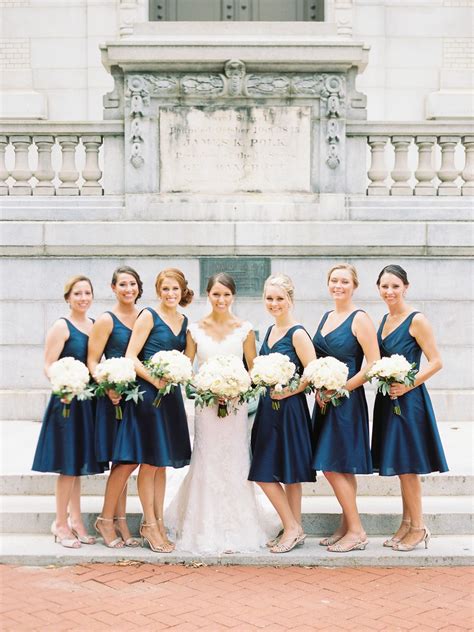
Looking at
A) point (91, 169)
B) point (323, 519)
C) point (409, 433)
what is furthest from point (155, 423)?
point (91, 169)

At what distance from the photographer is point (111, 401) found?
6.36 metres

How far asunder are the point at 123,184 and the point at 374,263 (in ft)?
10.3

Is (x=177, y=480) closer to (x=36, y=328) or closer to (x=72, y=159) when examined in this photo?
(x=36, y=328)

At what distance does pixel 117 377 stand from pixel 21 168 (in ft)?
17.1

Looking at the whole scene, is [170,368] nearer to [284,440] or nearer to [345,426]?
[284,440]

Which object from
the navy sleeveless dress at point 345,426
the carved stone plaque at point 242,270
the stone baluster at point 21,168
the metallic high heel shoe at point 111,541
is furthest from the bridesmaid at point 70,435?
the stone baluster at point 21,168

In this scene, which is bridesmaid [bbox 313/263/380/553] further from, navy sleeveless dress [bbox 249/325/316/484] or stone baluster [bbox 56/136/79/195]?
stone baluster [bbox 56/136/79/195]

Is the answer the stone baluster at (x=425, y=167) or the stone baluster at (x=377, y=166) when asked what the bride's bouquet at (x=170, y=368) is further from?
the stone baluster at (x=425, y=167)

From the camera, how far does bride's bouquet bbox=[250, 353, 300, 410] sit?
6.05 meters

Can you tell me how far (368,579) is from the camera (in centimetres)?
595

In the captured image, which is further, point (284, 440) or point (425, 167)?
point (425, 167)

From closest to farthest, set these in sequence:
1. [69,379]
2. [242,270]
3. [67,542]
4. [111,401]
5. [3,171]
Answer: [69,379], [111,401], [67,542], [242,270], [3,171]

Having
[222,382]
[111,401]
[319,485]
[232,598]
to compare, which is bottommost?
[232,598]

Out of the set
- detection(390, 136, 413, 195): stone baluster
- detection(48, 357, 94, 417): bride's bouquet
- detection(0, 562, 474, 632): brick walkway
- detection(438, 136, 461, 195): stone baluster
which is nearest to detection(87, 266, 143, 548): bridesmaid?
detection(48, 357, 94, 417): bride's bouquet
